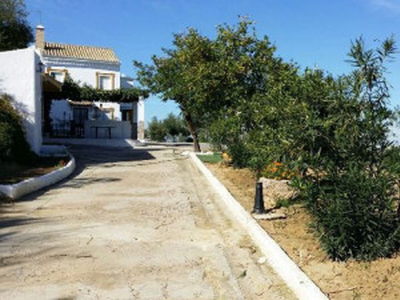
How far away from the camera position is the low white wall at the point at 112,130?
35000 millimetres

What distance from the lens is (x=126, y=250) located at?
20.6 ft

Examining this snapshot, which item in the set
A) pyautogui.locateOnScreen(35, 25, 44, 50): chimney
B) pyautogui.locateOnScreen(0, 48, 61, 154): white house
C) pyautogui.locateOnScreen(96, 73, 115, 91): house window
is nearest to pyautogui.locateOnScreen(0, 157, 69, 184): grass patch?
pyautogui.locateOnScreen(0, 48, 61, 154): white house

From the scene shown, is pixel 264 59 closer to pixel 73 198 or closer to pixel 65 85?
pixel 73 198

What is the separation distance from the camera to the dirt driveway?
4855 millimetres

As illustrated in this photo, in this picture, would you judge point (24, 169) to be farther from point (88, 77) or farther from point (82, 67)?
point (82, 67)

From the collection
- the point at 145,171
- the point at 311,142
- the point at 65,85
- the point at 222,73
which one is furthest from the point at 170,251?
the point at 65,85

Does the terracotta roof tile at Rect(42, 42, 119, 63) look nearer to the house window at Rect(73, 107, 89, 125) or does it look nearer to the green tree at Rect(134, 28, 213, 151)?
the house window at Rect(73, 107, 89, 125)

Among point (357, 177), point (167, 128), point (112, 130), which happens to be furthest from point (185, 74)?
point (167, 128)

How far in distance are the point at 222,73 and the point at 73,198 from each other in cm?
606

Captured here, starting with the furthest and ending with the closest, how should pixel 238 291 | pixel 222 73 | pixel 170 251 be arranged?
pixel 222 73 < pixel 170 251 < pixel 238 291

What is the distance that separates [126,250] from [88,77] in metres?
36.7

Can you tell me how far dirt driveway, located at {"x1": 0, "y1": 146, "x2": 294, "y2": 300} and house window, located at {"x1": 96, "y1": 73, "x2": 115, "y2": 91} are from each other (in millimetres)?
31198

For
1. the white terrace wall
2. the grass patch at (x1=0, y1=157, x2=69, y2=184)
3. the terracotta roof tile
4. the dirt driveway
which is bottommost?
the dirt driveway

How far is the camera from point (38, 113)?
1781 centimetres
